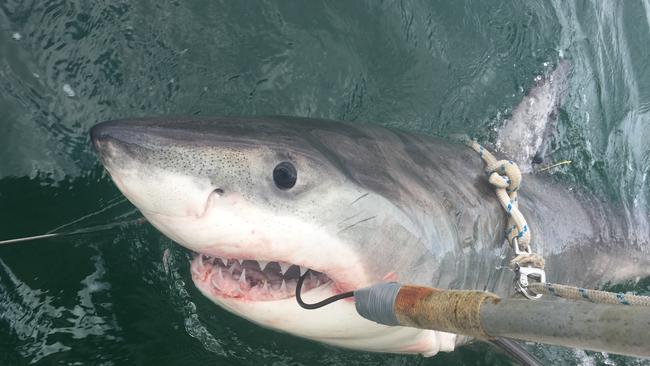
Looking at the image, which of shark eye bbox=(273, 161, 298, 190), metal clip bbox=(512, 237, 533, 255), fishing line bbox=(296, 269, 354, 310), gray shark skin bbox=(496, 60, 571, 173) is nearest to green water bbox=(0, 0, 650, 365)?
gray shark skin bbox=(496, 60, 571, 173)

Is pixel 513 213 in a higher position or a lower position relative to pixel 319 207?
higher

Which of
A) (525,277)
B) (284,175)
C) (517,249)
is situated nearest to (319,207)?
(284,175)

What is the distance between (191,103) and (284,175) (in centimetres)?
176

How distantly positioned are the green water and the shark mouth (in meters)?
0.93

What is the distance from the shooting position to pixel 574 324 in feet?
3.47

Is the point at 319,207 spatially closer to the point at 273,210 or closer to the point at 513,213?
the point at 273,210

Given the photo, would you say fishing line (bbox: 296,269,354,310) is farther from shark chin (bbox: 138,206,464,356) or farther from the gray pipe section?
the gray pipe section

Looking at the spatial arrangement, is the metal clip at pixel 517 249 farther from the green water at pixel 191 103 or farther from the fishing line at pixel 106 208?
the fishing line at pixel 106 208

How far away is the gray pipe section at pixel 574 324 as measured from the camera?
37.8 inches

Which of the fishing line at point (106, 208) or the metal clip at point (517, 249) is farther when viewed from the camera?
the fishing line at point (106, 208)

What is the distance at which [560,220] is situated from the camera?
2.99 metres

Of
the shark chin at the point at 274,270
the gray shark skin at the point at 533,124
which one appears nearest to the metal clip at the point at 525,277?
the shark chin at the point at 274,270

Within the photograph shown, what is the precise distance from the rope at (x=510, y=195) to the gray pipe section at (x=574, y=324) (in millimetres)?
1097

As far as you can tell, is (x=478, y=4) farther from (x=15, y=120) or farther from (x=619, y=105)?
(x=15, y=120)
